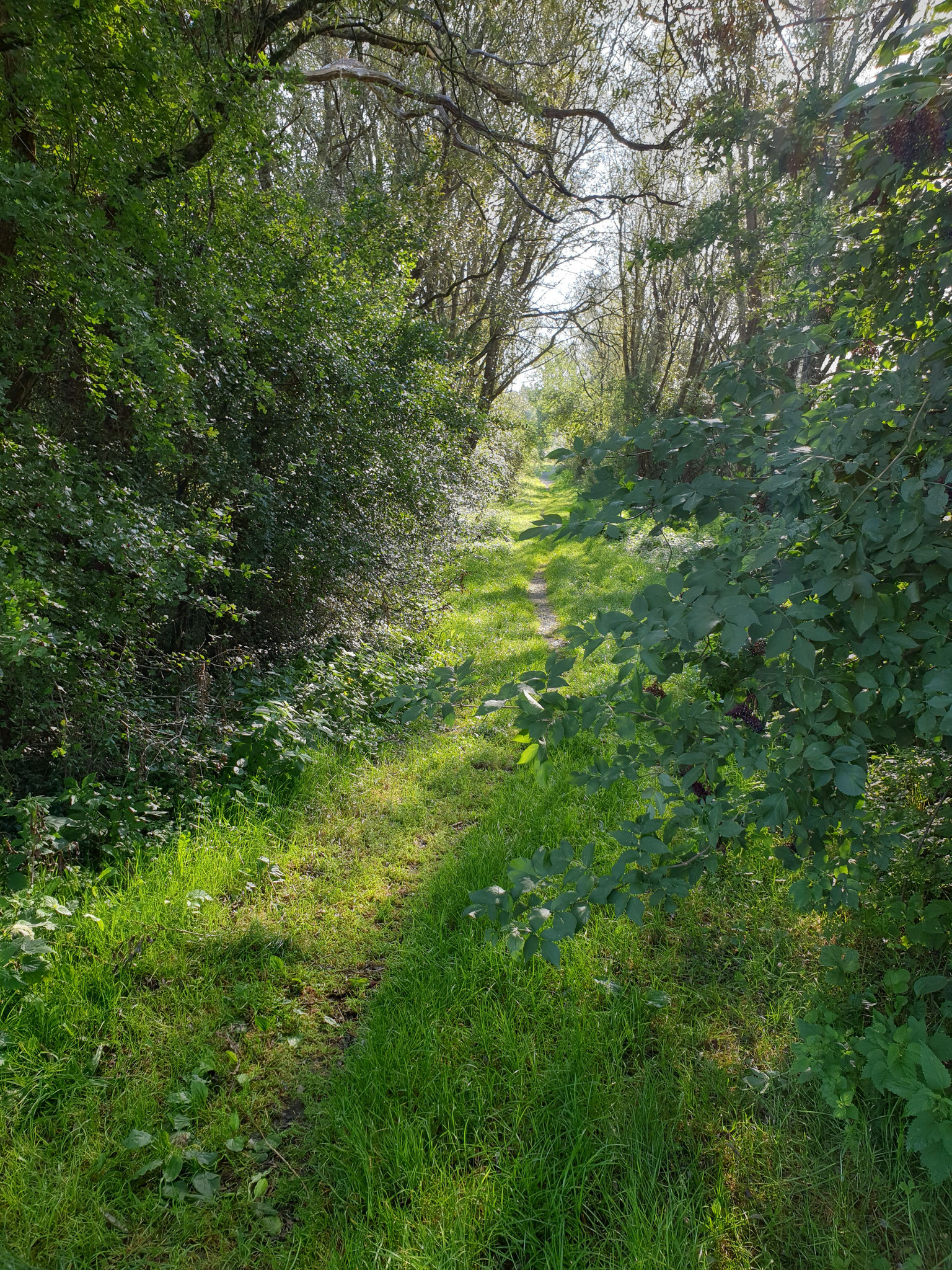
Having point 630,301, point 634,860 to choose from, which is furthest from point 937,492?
point 630,301

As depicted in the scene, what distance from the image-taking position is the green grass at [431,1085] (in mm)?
1808

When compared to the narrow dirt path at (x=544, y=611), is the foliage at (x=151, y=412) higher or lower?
higher

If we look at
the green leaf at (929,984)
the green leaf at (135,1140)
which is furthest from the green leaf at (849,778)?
the green leaf at (135,1140)

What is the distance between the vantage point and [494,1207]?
1880mm

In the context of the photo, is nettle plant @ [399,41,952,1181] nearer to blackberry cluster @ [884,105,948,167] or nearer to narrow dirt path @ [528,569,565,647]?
blackberry cluster @ [884,105,948,167]

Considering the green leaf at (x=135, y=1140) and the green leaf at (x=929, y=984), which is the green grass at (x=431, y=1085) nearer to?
the green leaf at (x=135, y=1140)

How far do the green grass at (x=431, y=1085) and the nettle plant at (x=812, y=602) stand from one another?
398mm

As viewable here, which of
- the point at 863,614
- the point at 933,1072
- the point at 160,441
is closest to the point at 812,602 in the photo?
the point at 863,614

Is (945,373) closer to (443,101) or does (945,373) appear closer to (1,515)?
(1,515)

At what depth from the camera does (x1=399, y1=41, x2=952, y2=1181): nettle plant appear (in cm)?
139

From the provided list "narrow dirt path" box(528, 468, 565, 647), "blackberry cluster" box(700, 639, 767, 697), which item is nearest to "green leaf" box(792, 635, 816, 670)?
"blackberry cluster" box(700, 639, 767, 697)

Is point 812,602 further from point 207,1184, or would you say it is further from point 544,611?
point 544,611

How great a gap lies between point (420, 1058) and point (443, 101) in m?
9.22

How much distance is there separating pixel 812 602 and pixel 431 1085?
2203 mm
